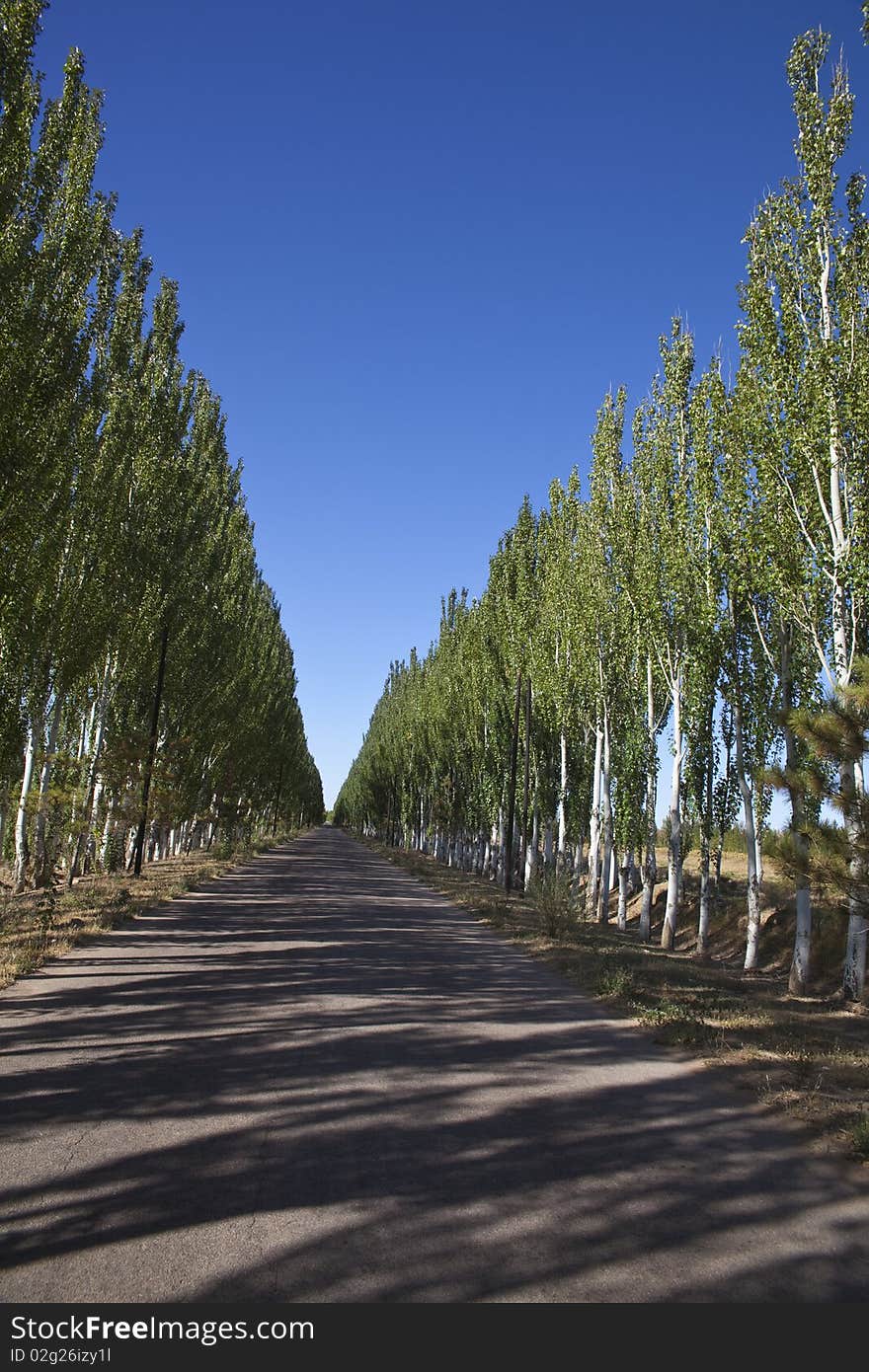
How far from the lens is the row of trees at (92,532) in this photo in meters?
12.1

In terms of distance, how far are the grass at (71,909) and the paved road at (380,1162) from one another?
1278 mm

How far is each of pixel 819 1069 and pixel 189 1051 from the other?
17.4 feet

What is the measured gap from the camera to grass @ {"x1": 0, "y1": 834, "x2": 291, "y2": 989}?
33.5 feet

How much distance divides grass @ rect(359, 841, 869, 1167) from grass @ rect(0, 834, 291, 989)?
22.4 feet

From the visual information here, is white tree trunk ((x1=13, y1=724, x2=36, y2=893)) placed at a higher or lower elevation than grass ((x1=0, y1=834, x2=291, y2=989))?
higher

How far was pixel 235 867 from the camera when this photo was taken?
30359 millimetres

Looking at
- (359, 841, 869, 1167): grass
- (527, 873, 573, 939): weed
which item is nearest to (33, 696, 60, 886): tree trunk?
(359, 841, 869, 1167): grass

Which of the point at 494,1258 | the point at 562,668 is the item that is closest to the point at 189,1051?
the point at 494,1258

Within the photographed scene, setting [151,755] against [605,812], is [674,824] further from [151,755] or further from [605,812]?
[151,755]

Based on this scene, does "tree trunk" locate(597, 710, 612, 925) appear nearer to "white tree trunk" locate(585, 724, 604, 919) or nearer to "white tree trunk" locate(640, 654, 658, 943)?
"white tree trunk" locate(585, 724, 604, 919)

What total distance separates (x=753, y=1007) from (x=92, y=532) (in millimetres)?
15580

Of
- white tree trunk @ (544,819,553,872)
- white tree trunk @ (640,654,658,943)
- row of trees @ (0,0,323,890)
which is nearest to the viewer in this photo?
row of trees @ (0,0,323,890)

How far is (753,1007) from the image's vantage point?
10703 mm

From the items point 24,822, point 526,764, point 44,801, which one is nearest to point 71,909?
point 44,801
